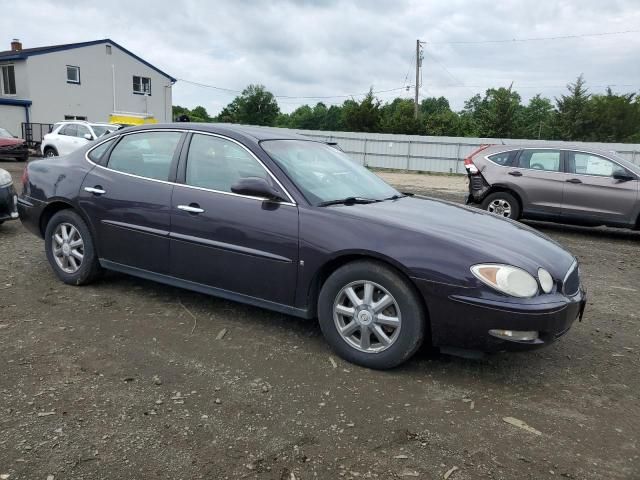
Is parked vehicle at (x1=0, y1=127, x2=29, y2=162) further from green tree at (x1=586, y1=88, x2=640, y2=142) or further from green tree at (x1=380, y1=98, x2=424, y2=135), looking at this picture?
green tree at (x1=586, y1=88, x2=640, y2=142)

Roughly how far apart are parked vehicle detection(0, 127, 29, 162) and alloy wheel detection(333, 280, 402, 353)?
67.1 feet

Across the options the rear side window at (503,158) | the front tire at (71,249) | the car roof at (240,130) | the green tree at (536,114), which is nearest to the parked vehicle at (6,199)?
the front tire at (71,249)

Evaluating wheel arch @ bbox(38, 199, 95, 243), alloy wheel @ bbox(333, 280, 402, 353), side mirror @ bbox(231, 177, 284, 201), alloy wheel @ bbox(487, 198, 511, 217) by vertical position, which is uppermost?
side mirror @ bbox(231, 177, 284, 201)

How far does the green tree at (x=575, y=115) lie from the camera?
140 feet

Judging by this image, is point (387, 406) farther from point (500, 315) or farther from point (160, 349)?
point (160, 349)

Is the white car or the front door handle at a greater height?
the white car

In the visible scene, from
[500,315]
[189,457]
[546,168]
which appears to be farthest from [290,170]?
[546,168]

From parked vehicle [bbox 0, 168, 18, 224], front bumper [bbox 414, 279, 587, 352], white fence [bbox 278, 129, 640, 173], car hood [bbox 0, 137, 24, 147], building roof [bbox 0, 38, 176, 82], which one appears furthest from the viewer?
building roof [bbox 0, 38, 176, 82]

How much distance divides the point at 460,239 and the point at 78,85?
121 feet

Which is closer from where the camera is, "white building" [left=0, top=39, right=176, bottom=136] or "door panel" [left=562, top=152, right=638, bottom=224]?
"door panel" [left=562, top=152, right=638, bottom=224]

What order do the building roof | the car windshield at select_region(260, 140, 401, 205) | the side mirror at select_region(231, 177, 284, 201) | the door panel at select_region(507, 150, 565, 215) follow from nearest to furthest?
the side mirror at select_region(231, 177, 284, 201) → the car windshield at select_region(260, 140, 401, 205) → the door panel at select_region(507, 150, 565, 215) → the building roof

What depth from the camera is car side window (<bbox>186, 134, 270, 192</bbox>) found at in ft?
13.2

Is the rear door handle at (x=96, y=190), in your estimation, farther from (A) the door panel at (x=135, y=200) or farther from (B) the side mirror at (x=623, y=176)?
(B) the side mirror at (x=623, y=176)

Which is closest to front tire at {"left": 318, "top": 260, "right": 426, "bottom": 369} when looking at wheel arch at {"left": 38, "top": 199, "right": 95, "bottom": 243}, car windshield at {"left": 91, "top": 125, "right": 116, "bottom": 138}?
wheel arch at {"left": 38, "top": 199, "right": 95, "bottom": 243}
